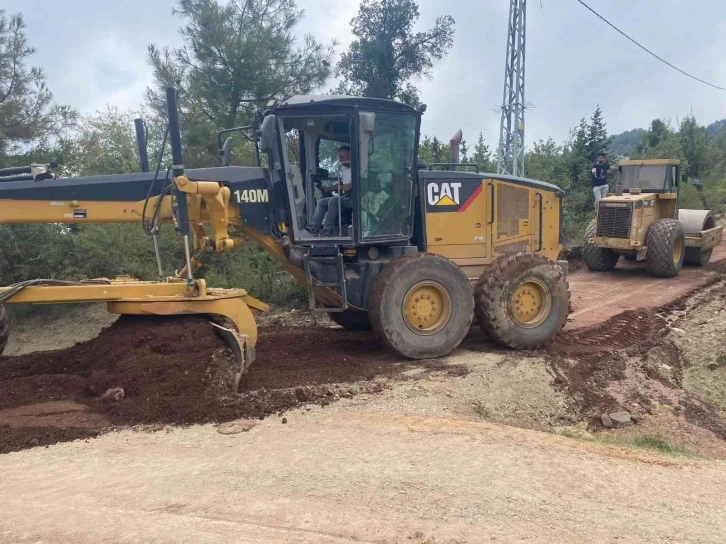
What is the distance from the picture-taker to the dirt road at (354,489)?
3557mm

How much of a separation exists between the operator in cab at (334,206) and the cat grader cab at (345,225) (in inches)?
2.1

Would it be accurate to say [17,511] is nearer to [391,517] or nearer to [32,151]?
[391,517]

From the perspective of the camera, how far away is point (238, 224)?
6.85 metres

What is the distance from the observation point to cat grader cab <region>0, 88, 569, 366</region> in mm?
6000

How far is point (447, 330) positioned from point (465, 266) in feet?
→ 3.52

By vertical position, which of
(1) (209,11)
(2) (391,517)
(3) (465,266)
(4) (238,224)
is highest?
(1) (209,11)

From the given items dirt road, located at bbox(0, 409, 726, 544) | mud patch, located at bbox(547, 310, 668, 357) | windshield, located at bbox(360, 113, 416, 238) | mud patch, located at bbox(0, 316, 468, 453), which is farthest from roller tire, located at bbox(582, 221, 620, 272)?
dirt road, located at bbox(0, 409, 726, 544)

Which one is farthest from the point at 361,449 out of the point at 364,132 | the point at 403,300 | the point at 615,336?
the point at 615,336

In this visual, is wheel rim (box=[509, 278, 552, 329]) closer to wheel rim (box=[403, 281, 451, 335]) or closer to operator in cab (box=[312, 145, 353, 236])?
wheel rim (box=[403, 281, 451, 335])

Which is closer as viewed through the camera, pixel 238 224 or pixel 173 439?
pixel 173 439

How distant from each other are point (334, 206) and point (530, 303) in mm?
2668

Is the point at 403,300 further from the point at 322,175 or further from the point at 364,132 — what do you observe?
the point at 364,132

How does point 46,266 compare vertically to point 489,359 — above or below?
above

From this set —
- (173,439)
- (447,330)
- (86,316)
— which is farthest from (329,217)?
(86,316)
